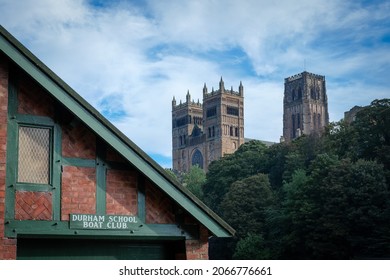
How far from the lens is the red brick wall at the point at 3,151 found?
938 centimetres

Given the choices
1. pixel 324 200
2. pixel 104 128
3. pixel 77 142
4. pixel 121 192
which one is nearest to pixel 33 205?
pixel 77 142

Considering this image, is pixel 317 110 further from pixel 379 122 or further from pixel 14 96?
pixel 14 96

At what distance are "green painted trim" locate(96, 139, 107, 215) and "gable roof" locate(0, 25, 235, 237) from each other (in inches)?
12.4

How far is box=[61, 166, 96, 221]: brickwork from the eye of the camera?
980 cm

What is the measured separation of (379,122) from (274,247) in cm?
1439

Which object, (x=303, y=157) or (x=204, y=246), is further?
(x=303, y=157)

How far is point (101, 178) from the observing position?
10094 millimetres

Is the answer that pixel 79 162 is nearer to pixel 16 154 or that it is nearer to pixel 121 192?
pixel 121 192

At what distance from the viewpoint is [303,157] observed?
73.8 metres

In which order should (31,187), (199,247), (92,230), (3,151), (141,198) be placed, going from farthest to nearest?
(199,247)
(141,198)
(92,230)
(31,187)
(3,151)

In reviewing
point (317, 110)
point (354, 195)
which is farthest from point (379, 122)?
point (317, 110)

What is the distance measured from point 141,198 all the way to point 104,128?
1255mm

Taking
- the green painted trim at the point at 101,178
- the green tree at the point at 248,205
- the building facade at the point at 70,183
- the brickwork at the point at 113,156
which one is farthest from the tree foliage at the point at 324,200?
the green painted trim at the point at 101,178

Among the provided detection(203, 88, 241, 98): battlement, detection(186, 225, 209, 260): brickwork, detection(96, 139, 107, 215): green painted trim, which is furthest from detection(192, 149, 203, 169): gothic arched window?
detection(96, 139, 107, 215): green painted trim
